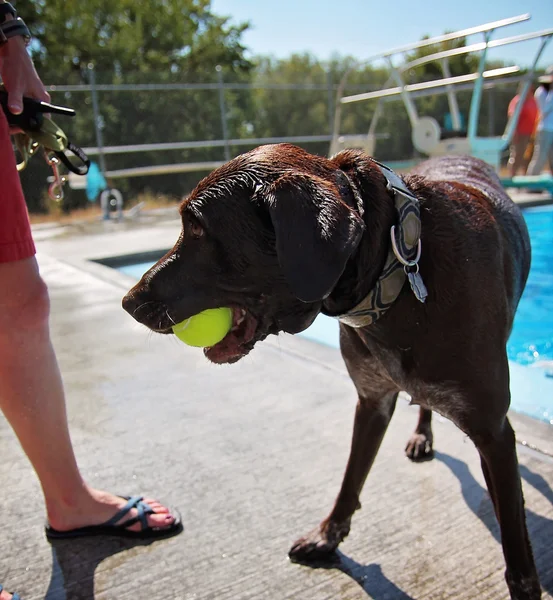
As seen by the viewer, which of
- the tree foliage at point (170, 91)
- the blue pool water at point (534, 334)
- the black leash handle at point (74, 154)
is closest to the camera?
the black leash handle at point (74, 154)

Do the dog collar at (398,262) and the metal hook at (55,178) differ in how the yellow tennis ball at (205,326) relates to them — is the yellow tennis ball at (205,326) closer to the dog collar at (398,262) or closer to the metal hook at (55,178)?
the dog collar at (398,262)

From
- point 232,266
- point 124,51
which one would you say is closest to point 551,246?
point 232,266

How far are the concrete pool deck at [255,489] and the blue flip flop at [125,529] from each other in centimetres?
4

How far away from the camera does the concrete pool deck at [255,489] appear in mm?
2033

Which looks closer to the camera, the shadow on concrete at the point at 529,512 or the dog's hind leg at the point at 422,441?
the shadow on concrete at the point at 529,512

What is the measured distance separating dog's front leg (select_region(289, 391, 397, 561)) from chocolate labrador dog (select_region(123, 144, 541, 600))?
0.34 m

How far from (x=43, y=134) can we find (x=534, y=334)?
4.62 metres

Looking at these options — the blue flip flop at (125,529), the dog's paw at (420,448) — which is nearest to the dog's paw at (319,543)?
the blue flip flop at (125,529)

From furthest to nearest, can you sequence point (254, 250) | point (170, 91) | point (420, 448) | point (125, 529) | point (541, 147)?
point (170, 91) < point (541, 147) < point (420, 448) < point (125, 529) < point (254, 250)

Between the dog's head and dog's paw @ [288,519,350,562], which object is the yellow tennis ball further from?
dog's paw @ [288,519,350,562]

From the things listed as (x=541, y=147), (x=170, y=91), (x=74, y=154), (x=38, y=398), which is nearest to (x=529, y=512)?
(x=38, y=398)

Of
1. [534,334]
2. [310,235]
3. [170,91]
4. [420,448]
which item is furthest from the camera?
[170,91]

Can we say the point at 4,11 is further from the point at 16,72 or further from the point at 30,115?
the point at 30,115

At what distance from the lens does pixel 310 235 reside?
1521 mm
